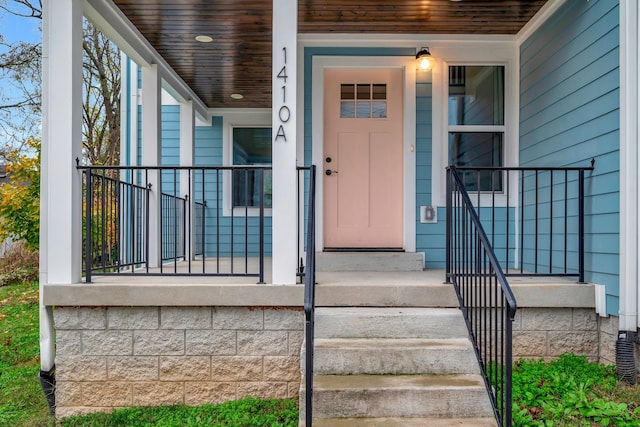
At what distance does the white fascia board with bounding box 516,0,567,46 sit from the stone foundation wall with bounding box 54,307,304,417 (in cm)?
346

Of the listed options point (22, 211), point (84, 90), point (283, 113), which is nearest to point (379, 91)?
point (283, 113)

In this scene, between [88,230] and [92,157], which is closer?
[88,230]

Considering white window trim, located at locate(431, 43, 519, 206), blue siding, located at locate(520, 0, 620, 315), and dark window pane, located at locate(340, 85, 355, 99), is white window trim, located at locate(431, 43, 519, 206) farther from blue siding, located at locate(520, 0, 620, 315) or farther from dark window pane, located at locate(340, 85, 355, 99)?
dark window pane, located at locate(340, 85, 355, 99)

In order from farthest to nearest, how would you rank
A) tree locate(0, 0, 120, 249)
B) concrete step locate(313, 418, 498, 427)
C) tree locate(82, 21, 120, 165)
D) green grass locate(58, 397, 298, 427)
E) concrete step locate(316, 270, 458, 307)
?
tree locate(82, 21, 120, 165) → tree locate(0, 0, 120, 249) → concrete step locate(316, 270, 458, 307) → green grass locate(58, 397, 298, 427) → concrete step locate(313, 418, 498, 427)

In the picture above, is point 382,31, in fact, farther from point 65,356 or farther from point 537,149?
point 65,356

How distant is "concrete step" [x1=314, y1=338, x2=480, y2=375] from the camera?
119 inches

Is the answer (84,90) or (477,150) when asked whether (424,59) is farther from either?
(84,90)

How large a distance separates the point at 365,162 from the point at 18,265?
8363 millimetres

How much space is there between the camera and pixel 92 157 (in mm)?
12492

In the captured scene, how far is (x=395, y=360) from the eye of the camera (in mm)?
3035

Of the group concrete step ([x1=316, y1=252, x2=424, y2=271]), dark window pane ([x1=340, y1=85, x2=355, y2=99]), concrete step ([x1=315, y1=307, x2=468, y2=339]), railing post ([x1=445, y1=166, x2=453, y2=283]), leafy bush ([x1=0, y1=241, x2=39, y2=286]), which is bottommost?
leafy bush ([x1=0, y1=241, x2=39, y2=286])

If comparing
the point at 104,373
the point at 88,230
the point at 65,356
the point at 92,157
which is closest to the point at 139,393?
the point at 104,373

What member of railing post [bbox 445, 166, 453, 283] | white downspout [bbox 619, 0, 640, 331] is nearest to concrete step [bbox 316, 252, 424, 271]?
railing post [bbox 445, 166, 453, 283]

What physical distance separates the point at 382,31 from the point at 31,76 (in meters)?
10.4
